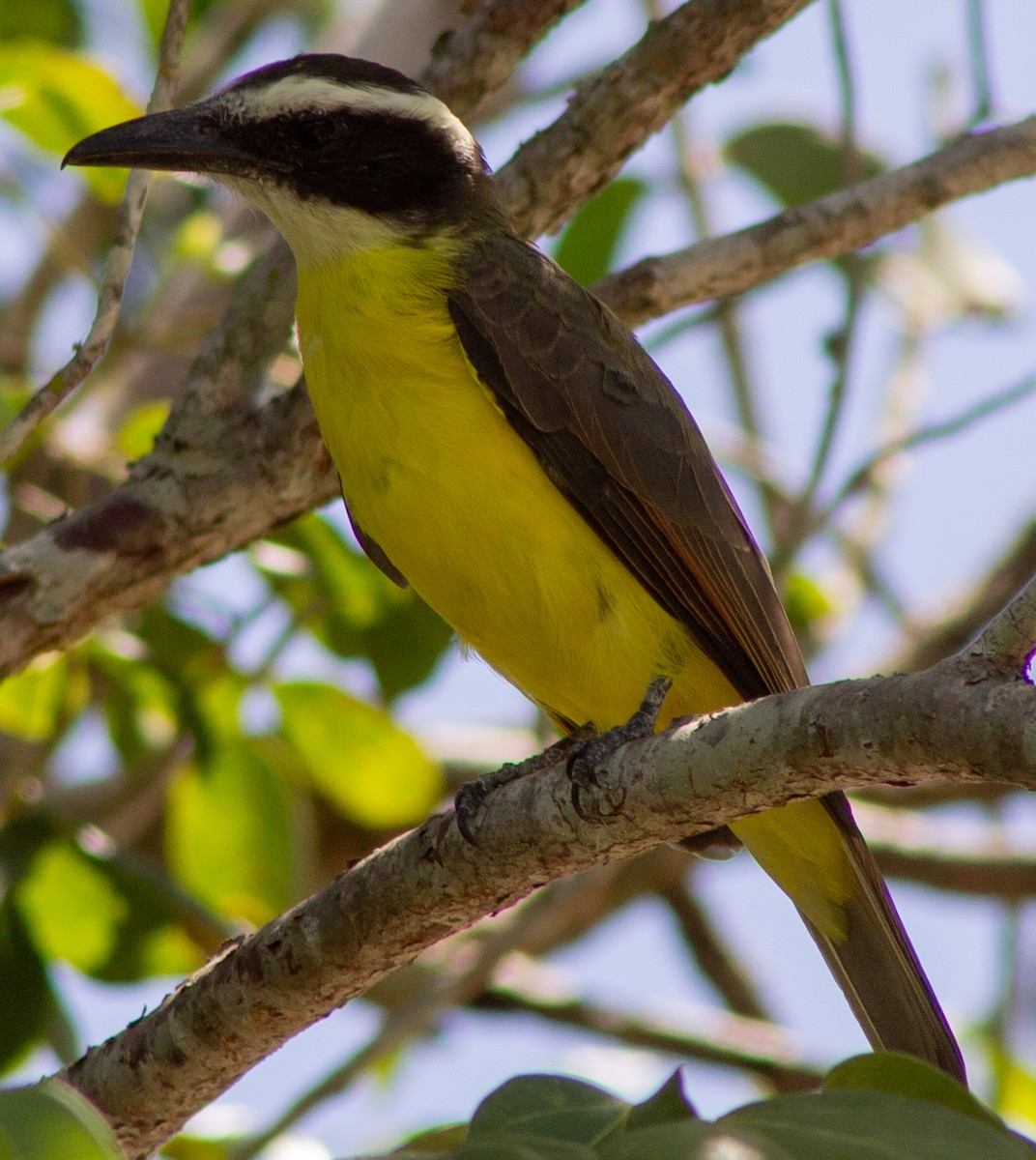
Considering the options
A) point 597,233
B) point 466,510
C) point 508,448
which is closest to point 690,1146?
point 466,510

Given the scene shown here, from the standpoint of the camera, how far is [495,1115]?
7.64 feet

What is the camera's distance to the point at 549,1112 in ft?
7.77

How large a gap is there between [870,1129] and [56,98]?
3769 millimetres

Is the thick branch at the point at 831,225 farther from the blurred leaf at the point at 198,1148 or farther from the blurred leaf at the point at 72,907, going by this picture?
the blurred leaf at the point at 198,1148

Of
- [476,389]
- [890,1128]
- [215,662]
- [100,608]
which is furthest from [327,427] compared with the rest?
[890,1128]

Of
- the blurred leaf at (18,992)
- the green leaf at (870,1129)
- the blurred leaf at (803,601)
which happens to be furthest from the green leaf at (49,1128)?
the blurred leaf at (803,601)

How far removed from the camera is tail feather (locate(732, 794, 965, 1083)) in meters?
4.08

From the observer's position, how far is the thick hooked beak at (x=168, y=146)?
4.06 meters

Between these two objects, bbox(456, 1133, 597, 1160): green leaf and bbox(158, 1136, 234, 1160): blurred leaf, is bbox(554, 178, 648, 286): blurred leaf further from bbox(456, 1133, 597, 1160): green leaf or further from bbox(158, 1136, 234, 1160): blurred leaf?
bbox(456, 1133, 597, 1160): green leaf

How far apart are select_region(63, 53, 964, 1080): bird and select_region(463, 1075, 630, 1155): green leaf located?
150 cm

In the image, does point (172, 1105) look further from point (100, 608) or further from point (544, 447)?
point (544, 447)

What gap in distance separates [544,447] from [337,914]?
51.8 inches

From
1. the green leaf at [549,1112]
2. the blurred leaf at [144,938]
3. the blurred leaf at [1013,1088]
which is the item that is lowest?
the green leaf at [549,1112]

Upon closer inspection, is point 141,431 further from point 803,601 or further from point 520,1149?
point 520,1149
